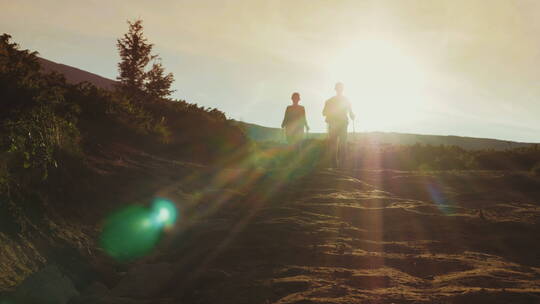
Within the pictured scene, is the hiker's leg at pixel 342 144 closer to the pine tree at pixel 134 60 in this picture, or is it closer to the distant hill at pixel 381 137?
the pine tree at pixel 134 60

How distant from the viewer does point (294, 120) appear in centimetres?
1301

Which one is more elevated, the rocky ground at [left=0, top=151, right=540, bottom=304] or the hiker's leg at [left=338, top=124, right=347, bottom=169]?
the hiker's leg at [left=338, top=124, right=347, bottom=169]

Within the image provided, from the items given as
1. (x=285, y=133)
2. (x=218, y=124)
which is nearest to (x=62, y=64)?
(x=218, y=124)

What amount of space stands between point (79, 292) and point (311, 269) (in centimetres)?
193

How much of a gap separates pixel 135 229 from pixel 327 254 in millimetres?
2639

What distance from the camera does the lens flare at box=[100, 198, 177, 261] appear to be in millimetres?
5258

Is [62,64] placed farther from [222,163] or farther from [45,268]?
[45,268]

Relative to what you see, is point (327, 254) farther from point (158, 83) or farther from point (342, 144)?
point (158, 83)

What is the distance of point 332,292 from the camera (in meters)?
3.36

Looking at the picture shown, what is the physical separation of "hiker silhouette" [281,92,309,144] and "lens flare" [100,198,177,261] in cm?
641

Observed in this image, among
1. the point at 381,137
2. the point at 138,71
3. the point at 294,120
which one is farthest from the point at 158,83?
the point at 381,137

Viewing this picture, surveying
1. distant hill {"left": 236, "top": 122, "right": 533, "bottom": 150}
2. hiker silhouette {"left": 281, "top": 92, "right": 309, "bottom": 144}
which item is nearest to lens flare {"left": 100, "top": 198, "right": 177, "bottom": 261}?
hiker silhouette {"left": 281, "top": 92, "right": 309, "bottom": 144}

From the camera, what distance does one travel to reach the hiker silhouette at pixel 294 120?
12992 mm

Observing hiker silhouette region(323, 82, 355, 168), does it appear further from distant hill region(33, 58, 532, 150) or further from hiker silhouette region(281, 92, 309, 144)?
distant hill region(33, 58, 532, 150)
